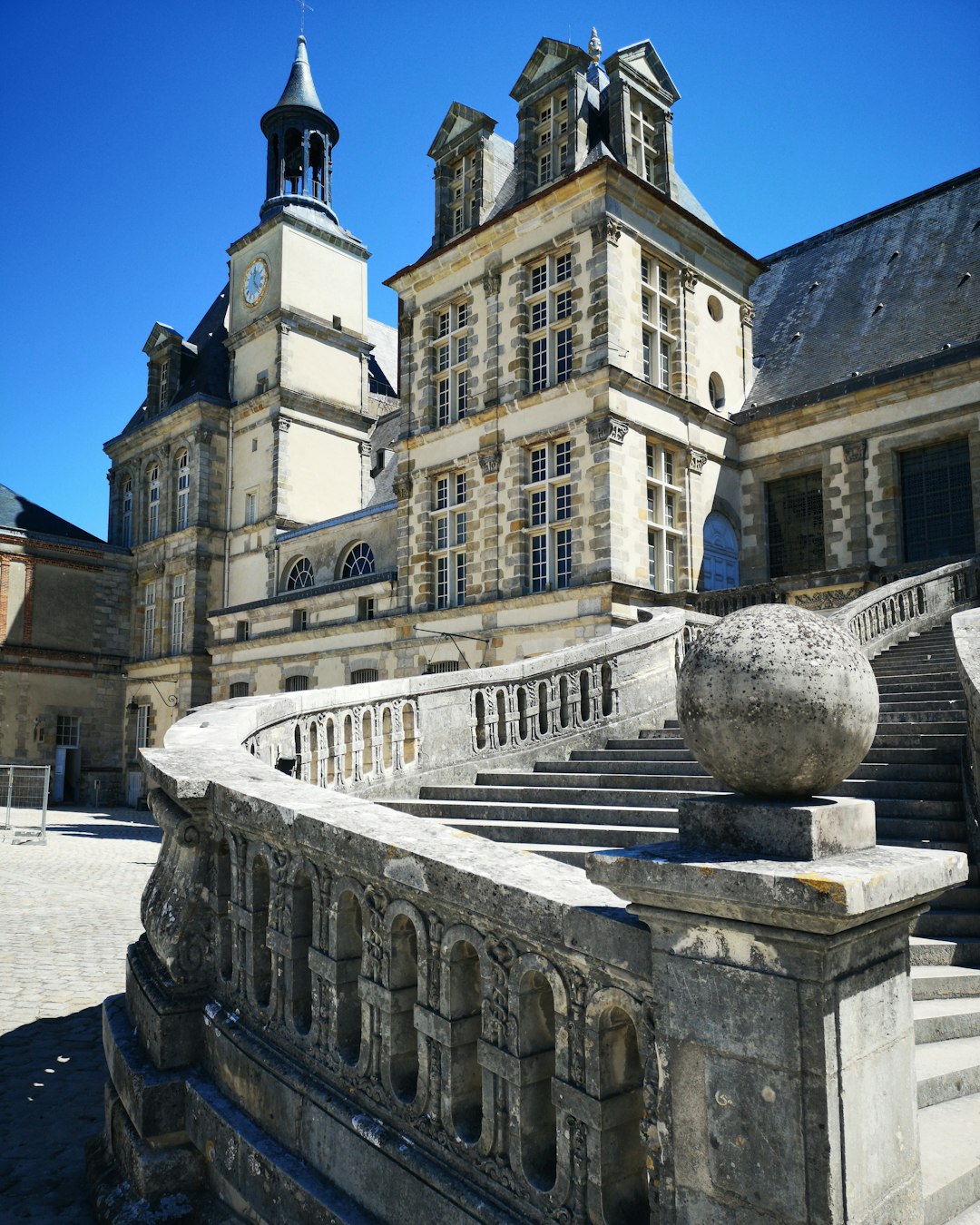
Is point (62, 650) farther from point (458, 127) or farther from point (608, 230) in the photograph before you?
point (608, 230)

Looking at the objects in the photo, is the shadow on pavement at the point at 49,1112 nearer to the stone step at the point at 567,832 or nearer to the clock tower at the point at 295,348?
the stone step at the point at 567,832

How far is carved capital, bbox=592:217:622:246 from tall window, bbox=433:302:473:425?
405 centimetres

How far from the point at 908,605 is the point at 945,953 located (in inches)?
379

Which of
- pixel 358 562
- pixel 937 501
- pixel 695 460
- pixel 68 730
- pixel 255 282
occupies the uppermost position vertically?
pixel 255 282

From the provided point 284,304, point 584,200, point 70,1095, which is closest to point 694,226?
point 584,200

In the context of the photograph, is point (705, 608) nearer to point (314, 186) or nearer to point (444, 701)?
point (444, 701)

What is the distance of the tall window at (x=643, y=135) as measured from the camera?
805 inches

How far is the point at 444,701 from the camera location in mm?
8461

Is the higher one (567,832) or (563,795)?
(563,795)

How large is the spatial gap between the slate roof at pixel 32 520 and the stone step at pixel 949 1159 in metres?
36.6

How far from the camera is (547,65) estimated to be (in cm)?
2069

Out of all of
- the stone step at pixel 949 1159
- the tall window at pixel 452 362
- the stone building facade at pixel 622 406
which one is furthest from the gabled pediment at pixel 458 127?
the stone step at pixel 949 1159

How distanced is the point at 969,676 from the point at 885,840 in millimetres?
1089

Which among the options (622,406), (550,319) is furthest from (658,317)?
(622,406)
